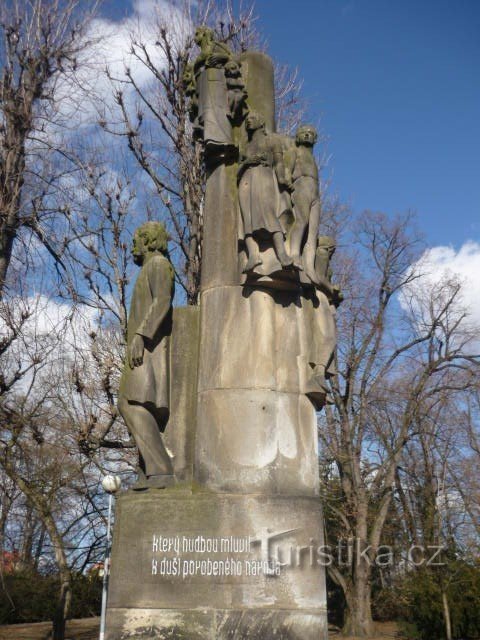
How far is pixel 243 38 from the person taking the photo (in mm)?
22547

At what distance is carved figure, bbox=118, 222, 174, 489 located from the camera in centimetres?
645

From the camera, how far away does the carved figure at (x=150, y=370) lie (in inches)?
254

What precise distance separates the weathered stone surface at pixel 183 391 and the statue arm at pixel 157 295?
267 millimetres

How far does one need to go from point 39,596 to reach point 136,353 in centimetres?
2462

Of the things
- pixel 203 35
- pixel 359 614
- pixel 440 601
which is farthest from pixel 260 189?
pixel 359 614

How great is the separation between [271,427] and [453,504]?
26555mm

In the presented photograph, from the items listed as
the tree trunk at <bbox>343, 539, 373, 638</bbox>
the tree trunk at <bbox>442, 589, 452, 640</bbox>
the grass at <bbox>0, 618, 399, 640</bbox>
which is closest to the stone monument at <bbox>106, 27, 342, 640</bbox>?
the grass at <bbox>0, 618, 399, 640</bbox>

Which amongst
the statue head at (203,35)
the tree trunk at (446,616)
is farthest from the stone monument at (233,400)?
the tree trunk at (446,616)

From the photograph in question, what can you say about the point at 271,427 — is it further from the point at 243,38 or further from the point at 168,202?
the point at 243,38

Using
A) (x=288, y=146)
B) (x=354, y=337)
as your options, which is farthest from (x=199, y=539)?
(x=354, y=337)

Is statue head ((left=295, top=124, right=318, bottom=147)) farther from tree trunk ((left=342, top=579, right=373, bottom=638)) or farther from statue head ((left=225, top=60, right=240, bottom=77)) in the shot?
tree trunk ((left=342, top=579, right=373, bottom=638))

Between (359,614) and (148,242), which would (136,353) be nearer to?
(148,242)

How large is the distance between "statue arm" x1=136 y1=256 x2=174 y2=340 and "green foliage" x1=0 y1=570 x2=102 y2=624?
22.6m

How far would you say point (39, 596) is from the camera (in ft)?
91.5
